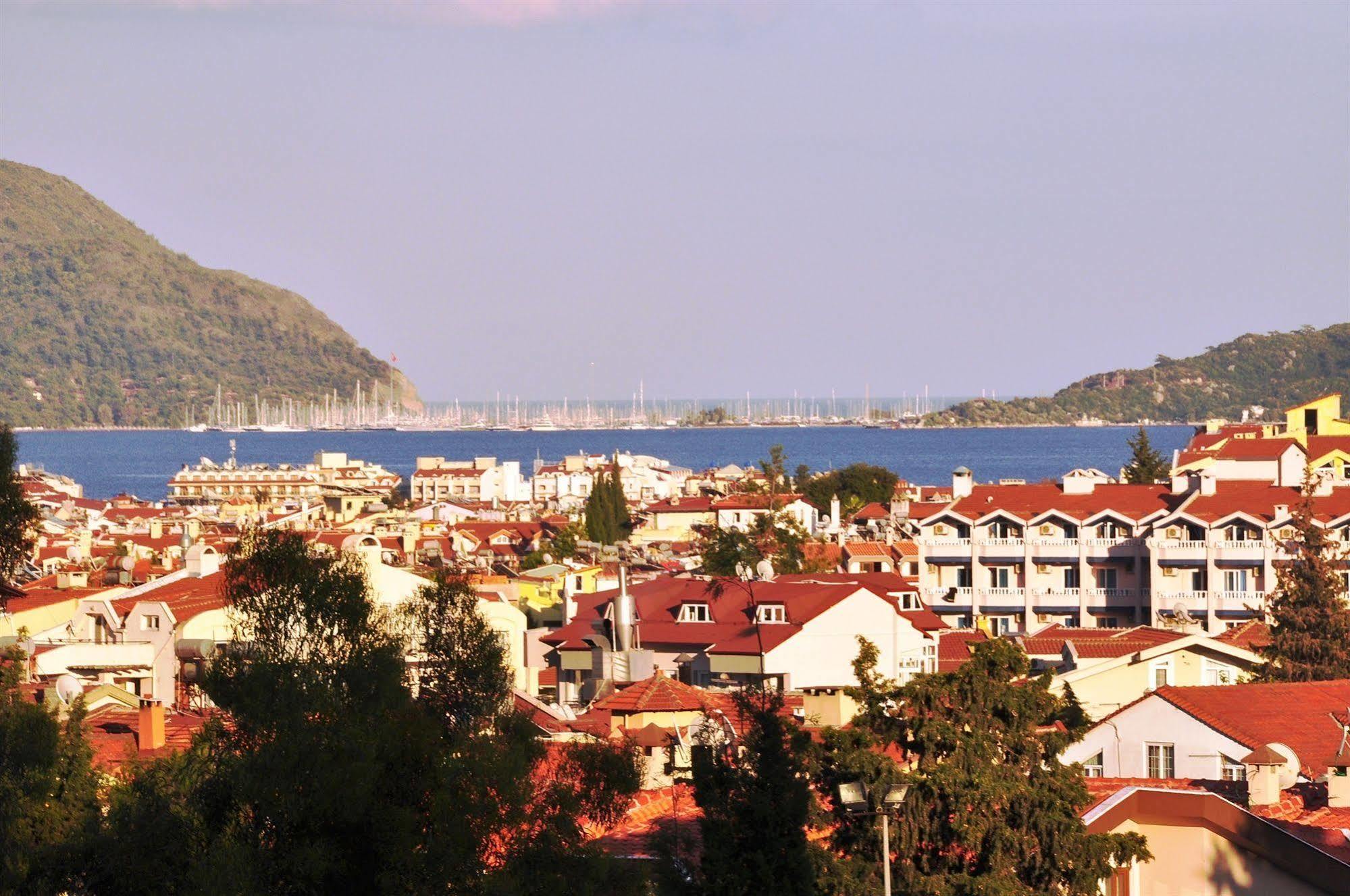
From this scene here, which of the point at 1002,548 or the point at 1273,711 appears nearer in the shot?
the point at 1273,711

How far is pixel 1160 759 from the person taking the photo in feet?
53.3

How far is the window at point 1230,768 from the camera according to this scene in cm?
1468

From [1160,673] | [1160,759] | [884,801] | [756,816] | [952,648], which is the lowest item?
[952,648]

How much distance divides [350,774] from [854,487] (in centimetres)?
7159

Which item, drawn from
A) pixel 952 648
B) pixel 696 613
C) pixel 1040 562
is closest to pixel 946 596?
pixel 1040 562

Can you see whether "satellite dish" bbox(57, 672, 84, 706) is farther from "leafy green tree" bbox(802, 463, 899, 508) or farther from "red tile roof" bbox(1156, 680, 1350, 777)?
"leafy green tree" bbox(802, 463, 899, 508)

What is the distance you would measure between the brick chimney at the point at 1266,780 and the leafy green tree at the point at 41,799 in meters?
7.01

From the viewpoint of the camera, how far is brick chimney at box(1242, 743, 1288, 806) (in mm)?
12547

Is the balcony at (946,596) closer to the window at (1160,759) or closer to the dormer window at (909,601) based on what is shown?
the dormer window at (909,601)

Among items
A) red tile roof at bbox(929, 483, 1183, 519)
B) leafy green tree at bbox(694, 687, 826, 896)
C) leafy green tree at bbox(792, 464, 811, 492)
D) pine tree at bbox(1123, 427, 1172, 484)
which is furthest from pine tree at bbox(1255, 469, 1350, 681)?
leafy green tree at bbox(792, 464, 811, 492)

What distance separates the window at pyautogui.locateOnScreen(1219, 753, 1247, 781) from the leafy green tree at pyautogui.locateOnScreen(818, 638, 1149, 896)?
377cm

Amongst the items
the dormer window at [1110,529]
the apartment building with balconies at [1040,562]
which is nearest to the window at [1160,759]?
the apartment building with balconies at [1040,562]

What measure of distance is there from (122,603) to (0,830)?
16.7 meters

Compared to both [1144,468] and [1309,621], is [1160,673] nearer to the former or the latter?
[1309,621]
